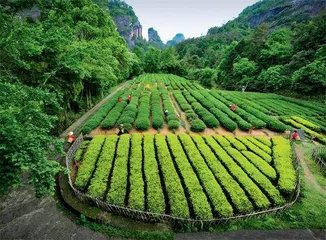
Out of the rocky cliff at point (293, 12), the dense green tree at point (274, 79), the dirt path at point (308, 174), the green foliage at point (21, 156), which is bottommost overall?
the dirt path at point (308, 174)

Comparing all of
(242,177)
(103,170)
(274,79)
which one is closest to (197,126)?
(242,177)

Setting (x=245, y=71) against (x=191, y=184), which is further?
(x=245, y=71)

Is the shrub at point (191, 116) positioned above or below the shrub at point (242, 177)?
above

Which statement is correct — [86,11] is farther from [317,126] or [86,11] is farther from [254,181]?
[317,126]

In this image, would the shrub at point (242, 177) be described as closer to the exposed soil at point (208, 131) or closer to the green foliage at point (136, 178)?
the exposed soil at point (208, 131)

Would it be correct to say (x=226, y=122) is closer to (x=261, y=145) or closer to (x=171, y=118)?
(x=261, y=145)

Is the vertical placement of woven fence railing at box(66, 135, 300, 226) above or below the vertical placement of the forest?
below

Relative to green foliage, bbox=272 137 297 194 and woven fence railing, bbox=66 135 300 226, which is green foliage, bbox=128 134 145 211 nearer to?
woven fence railing, bbox=66 135 300 226

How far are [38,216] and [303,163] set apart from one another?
18534mm

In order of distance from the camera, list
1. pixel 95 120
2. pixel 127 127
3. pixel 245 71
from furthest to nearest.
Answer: pixel 245 71, pixel 95 120, pixel 127 127

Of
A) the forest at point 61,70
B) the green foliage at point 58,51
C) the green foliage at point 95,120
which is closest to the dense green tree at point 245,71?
the forest at point 61,70

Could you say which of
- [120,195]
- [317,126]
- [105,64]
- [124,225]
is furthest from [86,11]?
[317,126]

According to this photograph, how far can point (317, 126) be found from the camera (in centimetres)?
2284

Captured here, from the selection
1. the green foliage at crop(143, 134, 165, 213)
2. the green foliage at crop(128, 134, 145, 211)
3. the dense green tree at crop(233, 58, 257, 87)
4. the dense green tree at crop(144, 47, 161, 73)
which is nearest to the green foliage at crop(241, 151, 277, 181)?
the green foliage at crop(143, 134, 165, 213)
